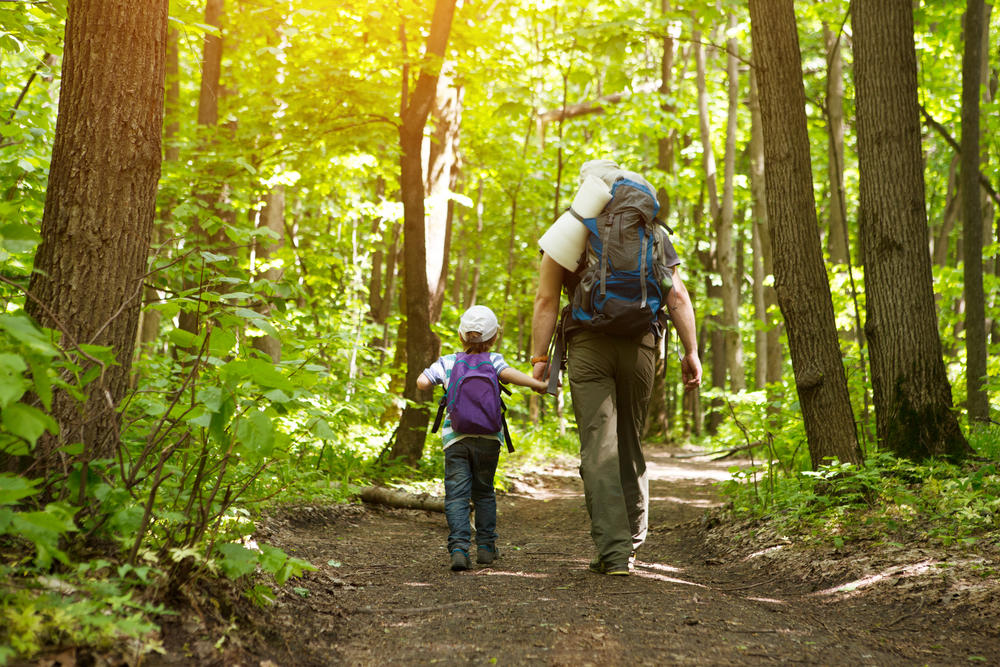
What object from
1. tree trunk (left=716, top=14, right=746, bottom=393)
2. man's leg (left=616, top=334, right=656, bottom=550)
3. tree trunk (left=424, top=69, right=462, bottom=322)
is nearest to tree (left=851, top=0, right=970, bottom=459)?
man's leg (left=616, top=334, right=656, bottom=550)

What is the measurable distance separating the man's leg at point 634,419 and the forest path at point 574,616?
1.31 ft

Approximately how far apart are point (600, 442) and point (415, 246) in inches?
209

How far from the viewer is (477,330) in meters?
5.41

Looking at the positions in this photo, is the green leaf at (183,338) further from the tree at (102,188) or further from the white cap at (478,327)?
the white cap at (478,327)

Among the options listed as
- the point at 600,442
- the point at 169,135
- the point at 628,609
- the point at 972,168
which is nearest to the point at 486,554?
the point at 600,442

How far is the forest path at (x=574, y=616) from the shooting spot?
10.0 ft

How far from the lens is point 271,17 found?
8781 mm

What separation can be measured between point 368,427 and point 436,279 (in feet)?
7.65

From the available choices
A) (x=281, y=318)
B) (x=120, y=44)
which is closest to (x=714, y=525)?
(x=281, y=318)

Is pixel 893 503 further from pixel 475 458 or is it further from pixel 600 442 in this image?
pixel 475 458

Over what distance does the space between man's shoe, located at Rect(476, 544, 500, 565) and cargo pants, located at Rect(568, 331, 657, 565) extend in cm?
102

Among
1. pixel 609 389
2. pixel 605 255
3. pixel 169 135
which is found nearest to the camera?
pixel 605 255

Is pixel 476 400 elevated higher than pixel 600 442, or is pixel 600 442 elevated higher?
pixel 476 400

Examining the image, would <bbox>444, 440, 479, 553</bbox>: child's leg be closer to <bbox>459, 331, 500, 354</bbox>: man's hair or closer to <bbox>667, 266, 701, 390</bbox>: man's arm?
<bbox>459, 331, 500, 354</bbox>: man's hair
